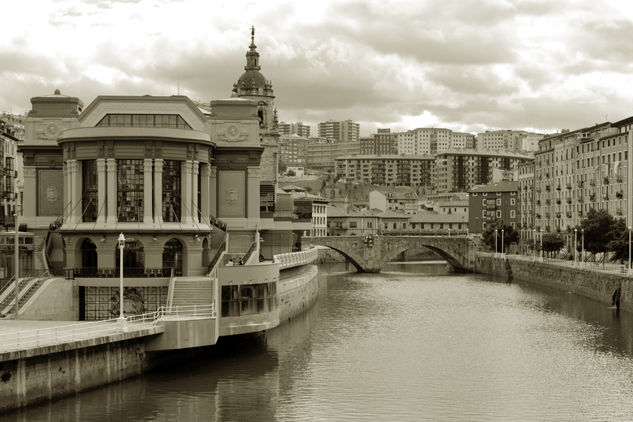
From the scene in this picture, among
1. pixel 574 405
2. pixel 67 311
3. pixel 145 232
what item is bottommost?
pixel 574 405

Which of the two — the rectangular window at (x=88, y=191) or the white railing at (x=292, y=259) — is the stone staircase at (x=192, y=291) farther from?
the white railing at (x=292, y=259)

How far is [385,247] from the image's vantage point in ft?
477

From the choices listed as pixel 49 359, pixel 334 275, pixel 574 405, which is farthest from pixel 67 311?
pixel 334 275

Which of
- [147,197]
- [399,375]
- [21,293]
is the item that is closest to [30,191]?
[147,197]

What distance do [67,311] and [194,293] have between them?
23.7 feet

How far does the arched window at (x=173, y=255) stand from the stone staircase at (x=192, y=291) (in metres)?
3.56

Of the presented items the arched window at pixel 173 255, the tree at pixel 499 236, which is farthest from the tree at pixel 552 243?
the arched window at pixel 173 255

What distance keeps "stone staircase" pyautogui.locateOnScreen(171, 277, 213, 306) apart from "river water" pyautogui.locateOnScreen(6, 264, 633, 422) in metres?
3.13

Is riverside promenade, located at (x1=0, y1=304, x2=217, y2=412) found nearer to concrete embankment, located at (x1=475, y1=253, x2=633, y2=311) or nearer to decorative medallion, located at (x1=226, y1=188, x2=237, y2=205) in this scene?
decorative medallion, located at (x1=226, y1=188, x2=237, y2=205)

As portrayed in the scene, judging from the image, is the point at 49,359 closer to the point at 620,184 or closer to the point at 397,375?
the point at 397,375

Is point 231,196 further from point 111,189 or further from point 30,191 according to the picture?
point 30,191

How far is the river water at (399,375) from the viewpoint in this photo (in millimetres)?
→ 41719

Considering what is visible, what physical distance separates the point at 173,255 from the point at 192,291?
18.0ft

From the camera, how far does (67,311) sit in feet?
177
